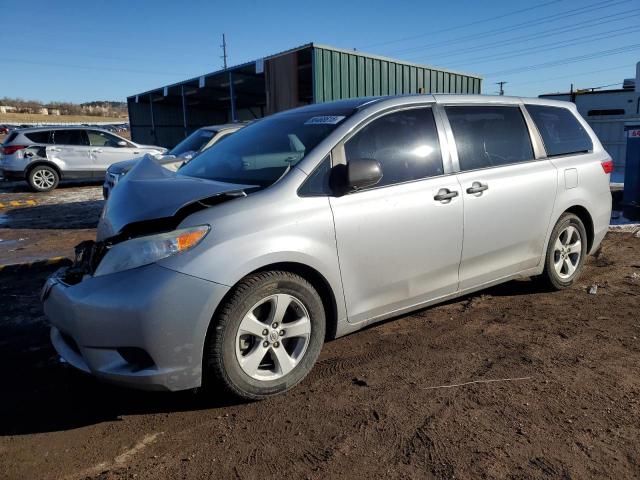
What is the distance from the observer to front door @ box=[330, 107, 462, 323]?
10.5 feet

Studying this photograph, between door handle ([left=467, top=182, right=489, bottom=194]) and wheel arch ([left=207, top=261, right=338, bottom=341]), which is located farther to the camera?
door handle ([left=467, top=182, right=489, bottom=194])

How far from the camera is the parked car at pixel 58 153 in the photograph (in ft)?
44.0

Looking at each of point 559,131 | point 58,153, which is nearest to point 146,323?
point 559,131

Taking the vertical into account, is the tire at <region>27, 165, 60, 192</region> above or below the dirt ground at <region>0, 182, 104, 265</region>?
above

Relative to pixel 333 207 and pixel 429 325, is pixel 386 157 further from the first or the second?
pixel 429 325

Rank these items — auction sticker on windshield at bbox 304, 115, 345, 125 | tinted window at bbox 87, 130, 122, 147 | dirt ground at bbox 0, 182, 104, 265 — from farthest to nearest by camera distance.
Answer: tinted window at bbox 87, 130, 122, 147 → dirt ground at bbox 0, 182, 104, 265 → auction sticker on windshield at bbox 304, 115, 345, 125

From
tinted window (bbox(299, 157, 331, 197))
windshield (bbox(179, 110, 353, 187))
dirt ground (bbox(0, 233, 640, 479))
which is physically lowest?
dirt ground (bbox(0, 233, 640, 479))

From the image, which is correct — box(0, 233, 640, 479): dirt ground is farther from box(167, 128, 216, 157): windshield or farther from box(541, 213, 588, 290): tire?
box(167, 128, 216, 157): windshield

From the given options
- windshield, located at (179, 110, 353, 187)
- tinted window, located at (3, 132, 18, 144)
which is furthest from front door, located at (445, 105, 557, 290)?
tinted window, located at (3, 132, 18, 144)

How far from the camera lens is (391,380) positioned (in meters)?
3.16

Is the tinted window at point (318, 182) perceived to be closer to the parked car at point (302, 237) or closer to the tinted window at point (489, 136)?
the parked car at point (302, 237)

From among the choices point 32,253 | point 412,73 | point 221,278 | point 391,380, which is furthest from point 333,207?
point 412,73

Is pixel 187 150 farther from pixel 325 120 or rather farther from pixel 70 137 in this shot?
pixel 70 137

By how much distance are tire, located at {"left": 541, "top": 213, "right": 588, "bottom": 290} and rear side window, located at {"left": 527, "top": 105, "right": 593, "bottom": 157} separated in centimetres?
62
